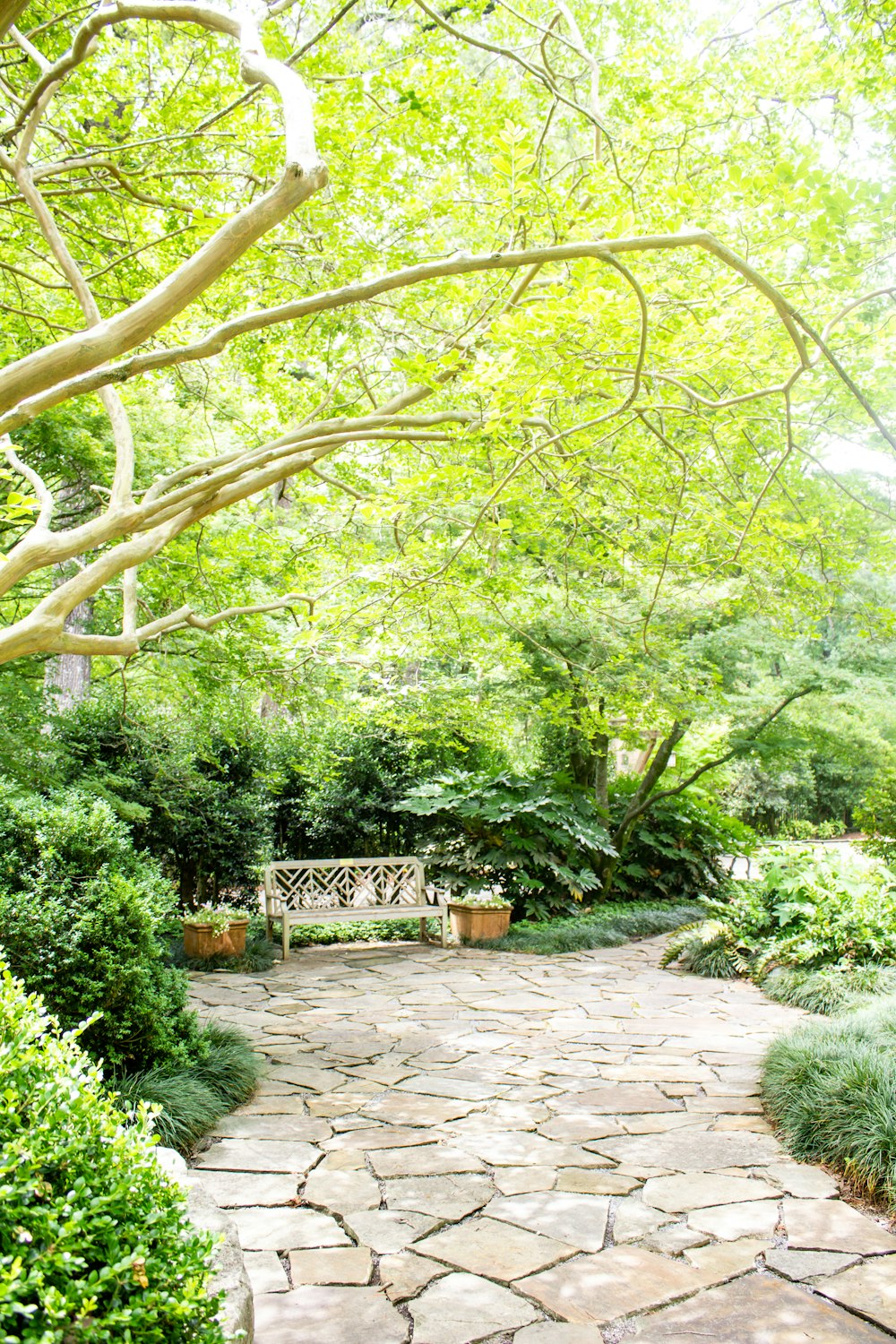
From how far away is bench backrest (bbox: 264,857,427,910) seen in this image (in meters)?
9.47

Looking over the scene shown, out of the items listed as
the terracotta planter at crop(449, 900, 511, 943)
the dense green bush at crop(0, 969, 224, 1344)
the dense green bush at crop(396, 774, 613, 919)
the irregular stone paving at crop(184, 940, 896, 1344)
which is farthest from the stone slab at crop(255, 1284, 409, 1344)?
the dense green bush at crop(396, 774, 613, 919)

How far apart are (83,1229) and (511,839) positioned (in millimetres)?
8601

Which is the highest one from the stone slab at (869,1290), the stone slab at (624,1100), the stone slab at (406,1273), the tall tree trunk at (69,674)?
the tall tree trunk at (69,674)

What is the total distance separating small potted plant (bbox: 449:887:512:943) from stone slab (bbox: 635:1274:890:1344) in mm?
6649

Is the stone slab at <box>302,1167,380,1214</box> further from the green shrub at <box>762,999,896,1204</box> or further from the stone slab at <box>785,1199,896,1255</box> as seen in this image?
the green shrub at <box>762,999,896,1204</box>

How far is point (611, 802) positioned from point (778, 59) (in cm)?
861

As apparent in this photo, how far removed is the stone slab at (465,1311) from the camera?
8.77 ft

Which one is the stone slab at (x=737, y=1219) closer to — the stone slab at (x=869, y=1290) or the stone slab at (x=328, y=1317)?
the stone slab at (x=869, y=1290)

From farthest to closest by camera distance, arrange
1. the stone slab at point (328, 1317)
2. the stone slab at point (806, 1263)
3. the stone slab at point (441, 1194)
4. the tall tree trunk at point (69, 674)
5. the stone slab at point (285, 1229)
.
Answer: the tall tree trunk at point (69, 674), the stone slab at point (441, 1194), the stone slab at point (285, 1229), the stone slab at point (806, 1263), the stone slab at point (328, 1317)

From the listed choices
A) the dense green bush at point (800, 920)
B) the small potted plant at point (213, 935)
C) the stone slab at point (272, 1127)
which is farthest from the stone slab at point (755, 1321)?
the small potted plant at point (213, 935)

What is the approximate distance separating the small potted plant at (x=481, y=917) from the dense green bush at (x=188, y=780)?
220 cm

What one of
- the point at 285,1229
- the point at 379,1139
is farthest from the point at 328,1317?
the point at 379,1139

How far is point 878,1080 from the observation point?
3.98 m

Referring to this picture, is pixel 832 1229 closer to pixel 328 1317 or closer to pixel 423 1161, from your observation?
pixel 423 1161
